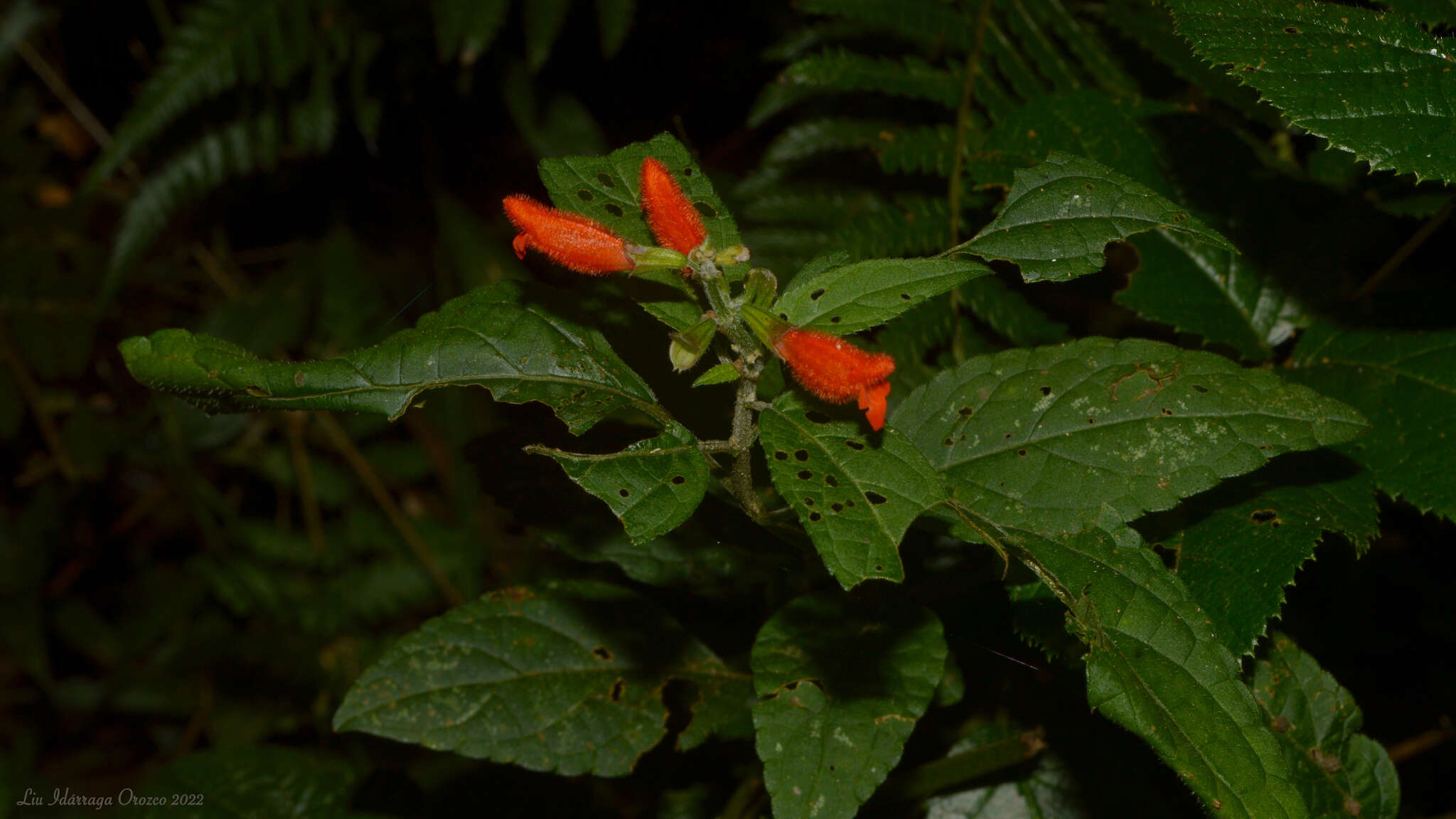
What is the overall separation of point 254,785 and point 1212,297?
2.66 m

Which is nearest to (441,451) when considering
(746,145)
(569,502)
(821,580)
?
(746,145)

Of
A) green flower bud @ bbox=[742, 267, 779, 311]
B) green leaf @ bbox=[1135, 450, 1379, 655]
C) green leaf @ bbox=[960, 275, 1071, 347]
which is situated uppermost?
green flower bud @ bbox=[742, 267, 779, 311]

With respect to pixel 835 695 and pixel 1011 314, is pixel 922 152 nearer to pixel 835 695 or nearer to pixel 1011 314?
pixel 1011 314

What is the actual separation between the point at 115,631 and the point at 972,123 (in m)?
4.59

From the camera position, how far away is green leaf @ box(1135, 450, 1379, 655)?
4.47 ft

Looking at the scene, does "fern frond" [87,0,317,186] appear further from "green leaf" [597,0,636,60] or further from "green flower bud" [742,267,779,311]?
"green flower bud" [742,267,779,311]

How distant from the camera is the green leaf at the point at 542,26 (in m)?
3.29

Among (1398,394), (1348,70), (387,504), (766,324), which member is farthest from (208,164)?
(1398,394)

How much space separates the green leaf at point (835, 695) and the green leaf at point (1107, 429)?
0.85 feet

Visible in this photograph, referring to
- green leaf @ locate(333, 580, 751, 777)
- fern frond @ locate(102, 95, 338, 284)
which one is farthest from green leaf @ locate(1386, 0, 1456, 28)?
fern frond @ locate(102, 95, 338, 284)

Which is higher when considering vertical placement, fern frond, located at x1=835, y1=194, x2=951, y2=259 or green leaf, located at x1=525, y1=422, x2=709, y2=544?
green leaf, located at x1=525, y1=422, x2=709, y2=544

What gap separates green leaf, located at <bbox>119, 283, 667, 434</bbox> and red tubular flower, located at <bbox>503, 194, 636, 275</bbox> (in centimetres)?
13

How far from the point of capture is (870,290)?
1.20 metres

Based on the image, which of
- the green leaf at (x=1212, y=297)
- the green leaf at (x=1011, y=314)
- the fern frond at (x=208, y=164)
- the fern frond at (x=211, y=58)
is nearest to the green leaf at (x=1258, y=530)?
the green leaf at (x=1212, y=297)
